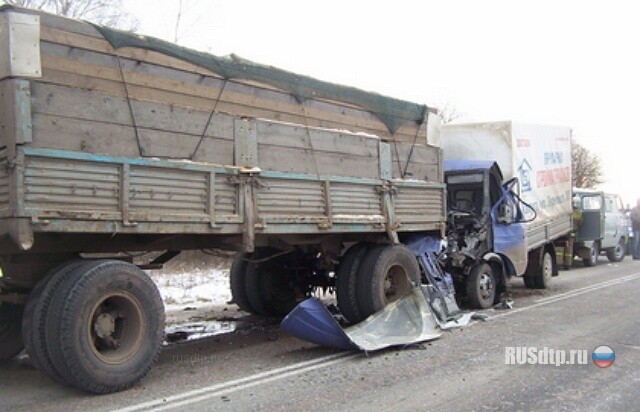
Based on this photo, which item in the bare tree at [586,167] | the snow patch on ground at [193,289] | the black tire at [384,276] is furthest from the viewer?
the bare tree at [586,167]

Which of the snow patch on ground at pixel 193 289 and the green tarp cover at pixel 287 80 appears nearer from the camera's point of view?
the green tarp cover at pixel 287 80

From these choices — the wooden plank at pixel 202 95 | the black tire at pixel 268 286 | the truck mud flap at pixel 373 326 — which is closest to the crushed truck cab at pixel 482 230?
the truck mud flap at pixel 373 326

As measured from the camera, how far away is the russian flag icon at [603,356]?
6.02 m

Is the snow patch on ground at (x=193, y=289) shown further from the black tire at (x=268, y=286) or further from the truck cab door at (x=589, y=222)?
the truck cab door at (x=589, y=222)

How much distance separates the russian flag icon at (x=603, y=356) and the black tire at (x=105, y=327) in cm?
440

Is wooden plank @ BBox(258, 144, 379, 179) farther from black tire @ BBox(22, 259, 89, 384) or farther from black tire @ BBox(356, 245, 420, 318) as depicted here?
black tire @ BBox(22, 259, 89, 384)

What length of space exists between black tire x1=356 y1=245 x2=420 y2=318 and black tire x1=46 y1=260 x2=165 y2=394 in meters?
3.06

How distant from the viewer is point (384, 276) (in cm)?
793

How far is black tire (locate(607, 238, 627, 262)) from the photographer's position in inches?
774

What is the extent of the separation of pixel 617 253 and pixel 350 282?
15.4 m

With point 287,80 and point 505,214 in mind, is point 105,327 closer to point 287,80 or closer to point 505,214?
point 287,80

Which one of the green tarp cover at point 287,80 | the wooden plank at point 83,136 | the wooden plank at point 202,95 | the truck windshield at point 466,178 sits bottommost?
the truck windshield at point 466,178

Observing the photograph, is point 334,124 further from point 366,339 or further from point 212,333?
point 212,333

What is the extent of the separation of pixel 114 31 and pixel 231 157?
5.38 ft
